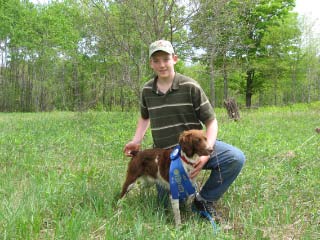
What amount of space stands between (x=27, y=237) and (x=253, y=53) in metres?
29.5

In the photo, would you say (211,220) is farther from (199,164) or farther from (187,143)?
(187,143)

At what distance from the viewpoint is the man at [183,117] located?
151 inches

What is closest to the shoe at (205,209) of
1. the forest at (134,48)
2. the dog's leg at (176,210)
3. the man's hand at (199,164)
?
the dog's leg at (176,210)

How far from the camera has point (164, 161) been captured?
3840 mm

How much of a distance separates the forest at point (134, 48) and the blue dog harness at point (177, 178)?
8164 millimetres

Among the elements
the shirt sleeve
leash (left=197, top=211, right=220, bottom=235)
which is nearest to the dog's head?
leash (left=197, top=211, right=220, bottom=235)

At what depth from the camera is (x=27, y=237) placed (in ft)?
9.54

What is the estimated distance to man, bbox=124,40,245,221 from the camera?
12.6ft

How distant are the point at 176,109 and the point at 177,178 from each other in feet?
2.87

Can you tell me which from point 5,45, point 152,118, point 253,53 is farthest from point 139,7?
point 5,45

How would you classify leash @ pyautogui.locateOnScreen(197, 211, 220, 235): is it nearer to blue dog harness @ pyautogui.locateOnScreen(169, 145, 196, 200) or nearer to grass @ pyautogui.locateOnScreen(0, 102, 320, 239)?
grass @ pyautogui.locateOnScreen(0, 102, 320, 239)

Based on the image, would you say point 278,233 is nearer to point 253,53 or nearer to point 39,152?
point 39,152

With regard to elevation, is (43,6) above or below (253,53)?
above

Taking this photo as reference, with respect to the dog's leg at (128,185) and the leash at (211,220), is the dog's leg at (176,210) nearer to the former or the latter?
the leash at (211,220)
